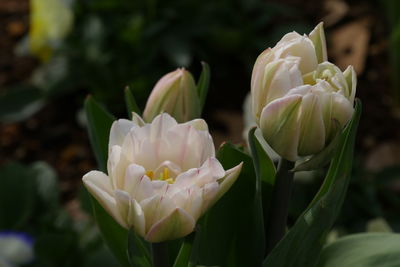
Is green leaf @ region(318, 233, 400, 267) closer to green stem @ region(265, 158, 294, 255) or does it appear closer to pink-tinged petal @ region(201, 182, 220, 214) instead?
green stem @ region(265, 158, 294, 255)

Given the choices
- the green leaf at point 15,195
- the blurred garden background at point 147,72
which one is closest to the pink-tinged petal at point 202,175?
the green leaf at point 15,195

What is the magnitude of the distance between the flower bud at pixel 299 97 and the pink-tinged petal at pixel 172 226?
0.09m

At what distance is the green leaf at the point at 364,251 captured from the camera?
2.15ft

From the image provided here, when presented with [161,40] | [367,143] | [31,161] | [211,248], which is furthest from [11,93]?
[211,248]

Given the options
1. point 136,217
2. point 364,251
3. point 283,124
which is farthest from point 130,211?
point 364,251

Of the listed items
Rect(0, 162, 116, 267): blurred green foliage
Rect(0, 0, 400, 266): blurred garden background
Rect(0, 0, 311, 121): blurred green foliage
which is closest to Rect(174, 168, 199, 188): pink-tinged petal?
Rect(0, 162, 116, 267): blurred green foliage

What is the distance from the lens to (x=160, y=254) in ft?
2.00

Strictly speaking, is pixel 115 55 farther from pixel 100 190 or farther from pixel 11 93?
pixel 100 190

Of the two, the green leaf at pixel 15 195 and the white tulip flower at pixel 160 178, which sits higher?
the white tulip flower at pixel 160 178

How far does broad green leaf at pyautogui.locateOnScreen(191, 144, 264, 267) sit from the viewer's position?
649 millimetres

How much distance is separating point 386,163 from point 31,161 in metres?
0.86

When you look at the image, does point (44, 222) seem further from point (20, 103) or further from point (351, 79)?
point (351, 79)

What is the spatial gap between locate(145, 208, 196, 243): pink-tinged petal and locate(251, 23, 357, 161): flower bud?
3.4 inches

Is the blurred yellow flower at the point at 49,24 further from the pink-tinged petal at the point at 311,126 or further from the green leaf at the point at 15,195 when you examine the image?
the pink-tinged petal at the point at 311,126
